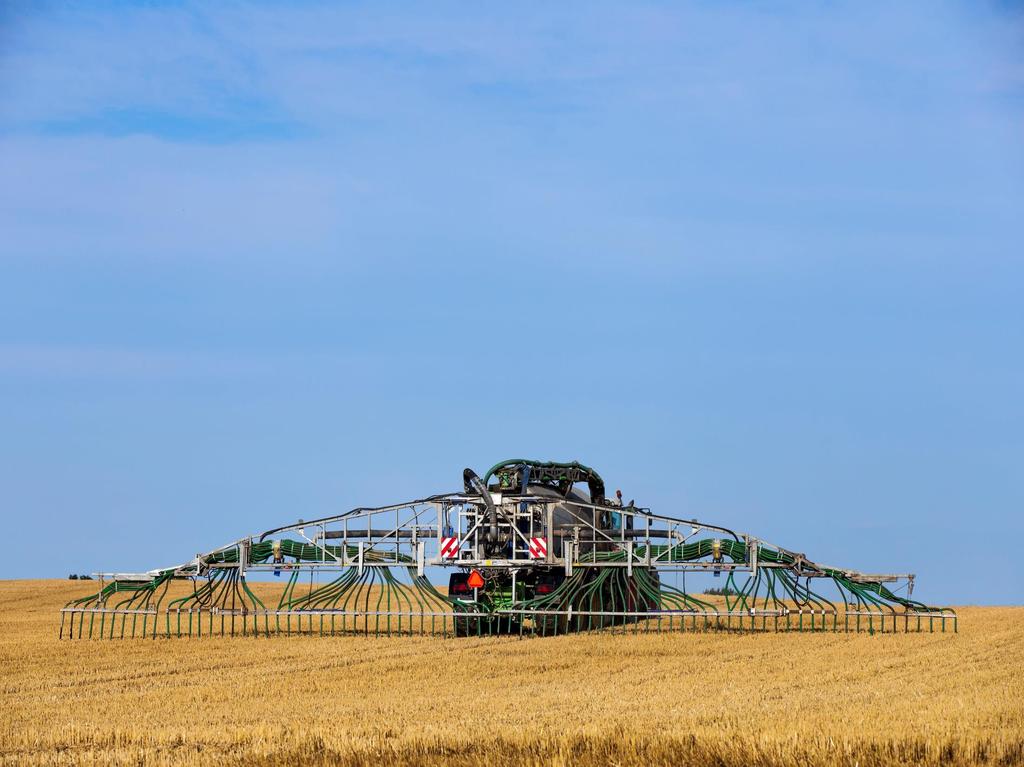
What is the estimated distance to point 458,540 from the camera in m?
32.3

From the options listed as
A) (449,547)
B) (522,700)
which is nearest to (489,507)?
(449,547)

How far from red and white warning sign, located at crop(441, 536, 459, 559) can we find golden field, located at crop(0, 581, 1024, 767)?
2.63 meters

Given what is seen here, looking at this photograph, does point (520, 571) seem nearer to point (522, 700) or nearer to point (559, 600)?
point (559, 600)

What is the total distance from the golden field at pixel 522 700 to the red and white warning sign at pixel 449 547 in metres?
2.63

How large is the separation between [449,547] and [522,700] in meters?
14.3

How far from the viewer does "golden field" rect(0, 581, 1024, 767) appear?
13.1 m

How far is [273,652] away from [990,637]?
13.8m

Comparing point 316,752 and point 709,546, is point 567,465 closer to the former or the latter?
point 709,546

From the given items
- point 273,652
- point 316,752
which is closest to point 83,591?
point 273,652

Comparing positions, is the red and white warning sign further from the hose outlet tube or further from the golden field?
the golden field

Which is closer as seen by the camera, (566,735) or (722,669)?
(566,735)

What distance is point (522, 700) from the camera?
18156mm

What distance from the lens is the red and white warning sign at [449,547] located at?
3231 centimetres

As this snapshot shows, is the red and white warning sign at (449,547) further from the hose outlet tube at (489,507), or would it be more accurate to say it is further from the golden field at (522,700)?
the golden field at (522,700)
